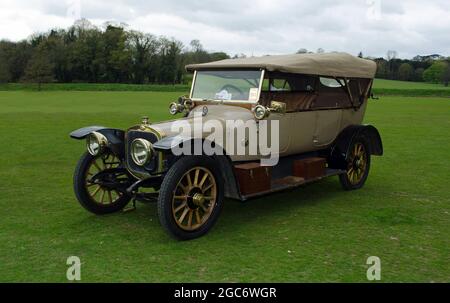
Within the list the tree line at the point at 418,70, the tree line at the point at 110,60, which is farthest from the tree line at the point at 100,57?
the tree line at the point at 418,70

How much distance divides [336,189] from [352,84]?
192cm

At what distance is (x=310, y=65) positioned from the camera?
680cm

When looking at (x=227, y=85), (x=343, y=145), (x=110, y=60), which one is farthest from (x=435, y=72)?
(x=227, y=85)

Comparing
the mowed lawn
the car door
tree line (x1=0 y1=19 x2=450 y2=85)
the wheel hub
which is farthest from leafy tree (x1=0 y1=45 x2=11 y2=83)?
the wheel hub

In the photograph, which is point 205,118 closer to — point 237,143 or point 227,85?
point 237,143

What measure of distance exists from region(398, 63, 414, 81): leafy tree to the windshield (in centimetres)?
6639

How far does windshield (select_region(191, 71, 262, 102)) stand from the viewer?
6.43 metres

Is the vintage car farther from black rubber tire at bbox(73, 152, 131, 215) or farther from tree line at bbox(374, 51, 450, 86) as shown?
tree line at bbox(374, 51, 450, 86)

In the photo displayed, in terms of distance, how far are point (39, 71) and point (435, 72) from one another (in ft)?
185

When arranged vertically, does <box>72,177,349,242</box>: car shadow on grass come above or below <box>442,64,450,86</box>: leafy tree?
below
